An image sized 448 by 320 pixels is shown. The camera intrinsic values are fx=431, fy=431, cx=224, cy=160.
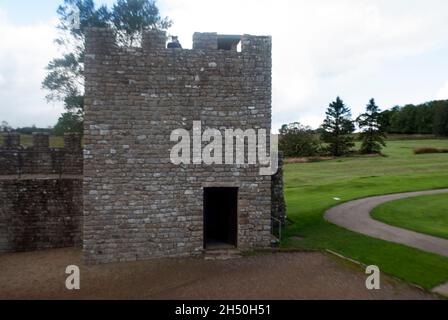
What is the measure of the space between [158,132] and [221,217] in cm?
525

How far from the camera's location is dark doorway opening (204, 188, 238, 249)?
14.4 metres

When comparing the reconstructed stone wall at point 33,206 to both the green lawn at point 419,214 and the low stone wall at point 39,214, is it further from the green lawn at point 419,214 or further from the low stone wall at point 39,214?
the green lawn at point 419,214

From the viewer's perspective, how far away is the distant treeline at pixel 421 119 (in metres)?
81.4

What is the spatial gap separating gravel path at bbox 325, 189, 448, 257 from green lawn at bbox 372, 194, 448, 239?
55 centimetres

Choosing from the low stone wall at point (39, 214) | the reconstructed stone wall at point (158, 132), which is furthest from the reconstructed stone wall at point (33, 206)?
the reconstructed stone wall at point (158, 132)

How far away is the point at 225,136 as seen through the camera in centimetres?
1354

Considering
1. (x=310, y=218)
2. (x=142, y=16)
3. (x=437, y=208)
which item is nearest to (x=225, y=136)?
(x=310, y=218)

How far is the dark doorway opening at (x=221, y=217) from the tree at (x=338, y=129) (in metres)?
45.8

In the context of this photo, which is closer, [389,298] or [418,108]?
[389,298]

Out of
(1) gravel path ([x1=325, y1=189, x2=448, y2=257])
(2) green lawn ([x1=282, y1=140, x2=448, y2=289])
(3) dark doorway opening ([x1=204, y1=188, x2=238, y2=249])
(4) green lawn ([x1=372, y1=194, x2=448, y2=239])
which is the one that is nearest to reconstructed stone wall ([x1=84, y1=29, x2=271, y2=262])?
(3) dark doorway opening ([x1=204, y1=188, x2=238, y2=249])

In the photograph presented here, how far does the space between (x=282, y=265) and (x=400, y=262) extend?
12.3 ft

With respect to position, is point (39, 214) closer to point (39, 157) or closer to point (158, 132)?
point (39, 157)

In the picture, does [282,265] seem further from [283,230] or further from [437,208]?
[437,208]

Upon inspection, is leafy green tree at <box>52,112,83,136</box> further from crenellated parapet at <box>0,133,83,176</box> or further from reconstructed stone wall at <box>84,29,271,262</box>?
reconstructed stone wall at <box>84,29,271,262</box>
